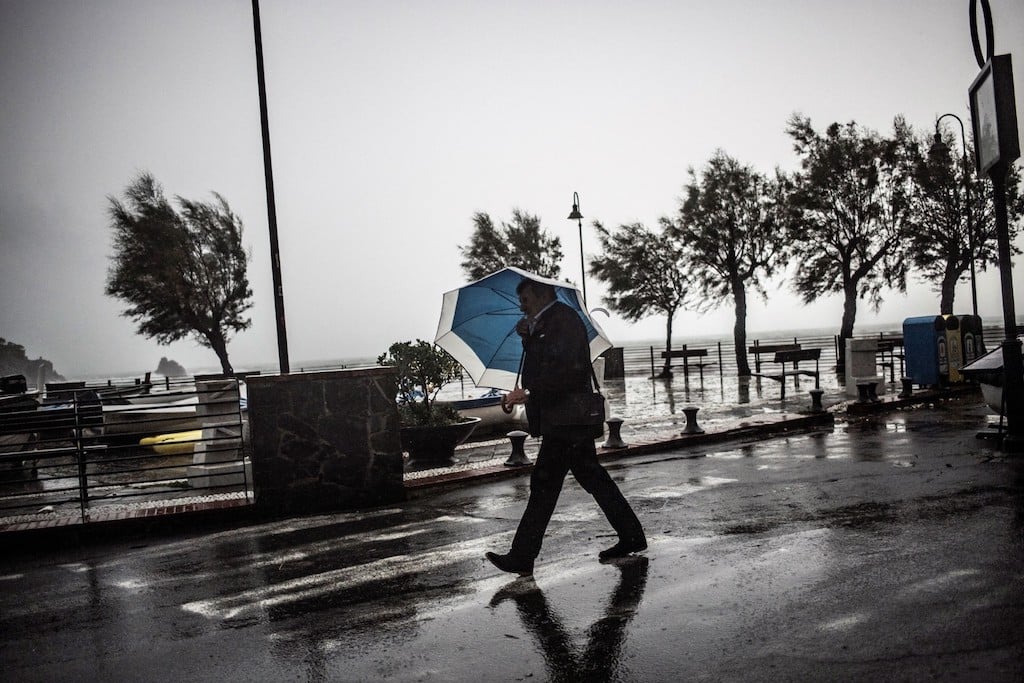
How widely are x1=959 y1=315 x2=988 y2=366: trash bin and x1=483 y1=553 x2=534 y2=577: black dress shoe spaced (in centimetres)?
1639

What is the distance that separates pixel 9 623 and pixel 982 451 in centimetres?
929

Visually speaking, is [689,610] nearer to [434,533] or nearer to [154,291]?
[434,533]

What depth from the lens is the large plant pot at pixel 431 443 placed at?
1125cm

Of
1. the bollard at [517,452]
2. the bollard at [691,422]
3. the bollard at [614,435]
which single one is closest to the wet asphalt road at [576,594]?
the bollard at [517,452]

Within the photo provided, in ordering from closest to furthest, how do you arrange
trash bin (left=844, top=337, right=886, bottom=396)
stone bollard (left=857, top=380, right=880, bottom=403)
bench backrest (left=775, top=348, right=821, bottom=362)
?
stone bollard (left=857, top=380, right=880, bottom=403) → trash bin (left=844, top=337, right=886, bottom=396) → bench backrest (left=775, top=348, right=821, bottom=362)

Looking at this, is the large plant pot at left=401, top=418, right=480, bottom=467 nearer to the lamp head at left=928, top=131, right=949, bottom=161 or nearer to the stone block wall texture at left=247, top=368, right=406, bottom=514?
the stone block wall texture at left=247, top=368, right=406, bottom=514

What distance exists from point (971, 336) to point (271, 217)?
16.0m

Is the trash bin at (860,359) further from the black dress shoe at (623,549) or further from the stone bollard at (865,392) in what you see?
the black dress shoe at (623,549)

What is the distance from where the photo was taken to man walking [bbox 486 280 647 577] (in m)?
5.31

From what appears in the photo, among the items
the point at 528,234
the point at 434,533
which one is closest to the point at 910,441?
the point at 434,533

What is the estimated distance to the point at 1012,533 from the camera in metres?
5.53

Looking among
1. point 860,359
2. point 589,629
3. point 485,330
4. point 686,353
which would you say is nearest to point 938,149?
point 686,353

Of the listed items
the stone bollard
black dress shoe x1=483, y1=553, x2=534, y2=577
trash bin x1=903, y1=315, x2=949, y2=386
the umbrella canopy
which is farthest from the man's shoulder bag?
trash bin x1=903, y1=315, x2=949, y2=386

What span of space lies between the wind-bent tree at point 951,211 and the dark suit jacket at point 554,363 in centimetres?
3051
